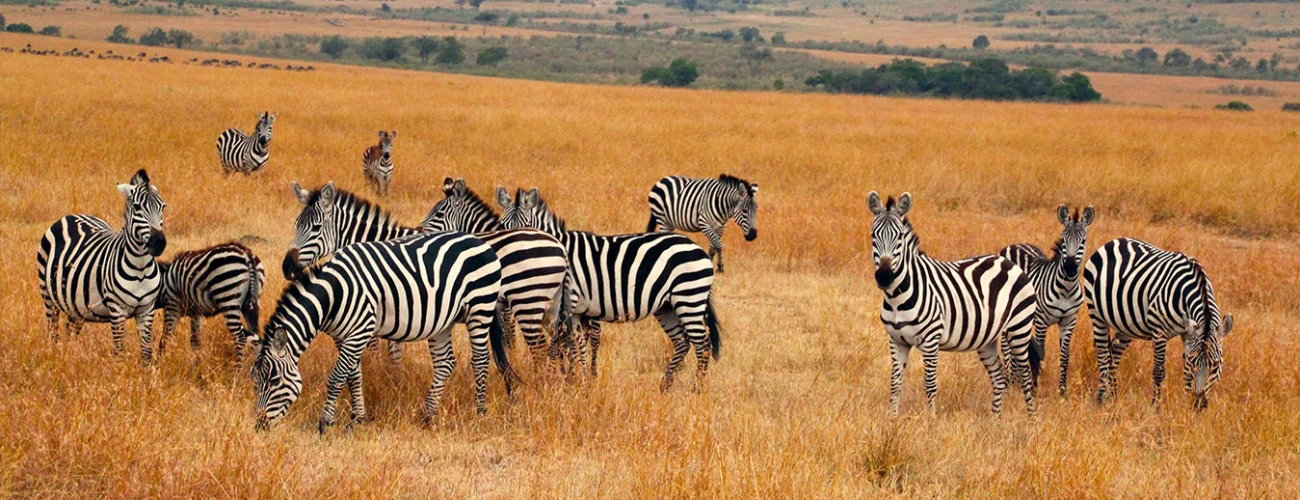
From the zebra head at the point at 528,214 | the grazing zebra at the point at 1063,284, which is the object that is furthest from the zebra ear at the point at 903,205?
the zebra head at the point at 528,214

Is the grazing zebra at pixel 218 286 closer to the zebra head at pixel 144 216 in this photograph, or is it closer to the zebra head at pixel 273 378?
the zebra head at pixel 144 216

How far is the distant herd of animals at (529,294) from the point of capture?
19.4 feet

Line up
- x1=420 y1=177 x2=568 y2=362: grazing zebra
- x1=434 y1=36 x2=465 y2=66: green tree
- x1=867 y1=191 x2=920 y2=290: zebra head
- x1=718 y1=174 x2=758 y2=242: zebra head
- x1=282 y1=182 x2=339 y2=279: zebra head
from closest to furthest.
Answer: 1. x1=867 y1=191 x2=920 y2=290: zebra head
2. x1=420 y1=177 x2=568 y2=362: grazing zebra
3. x1=282 y1=182 x2=339 y2=279: zebra head
4. x1=718 y1=174 x2=758 y2=242: zebra head
5. x1=434 y1=36 x2=465 y2=66: green tree

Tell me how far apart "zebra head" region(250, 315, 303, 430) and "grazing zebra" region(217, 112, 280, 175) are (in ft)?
34.8

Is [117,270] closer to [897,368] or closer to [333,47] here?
[897,368]

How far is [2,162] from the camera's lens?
14422 mm

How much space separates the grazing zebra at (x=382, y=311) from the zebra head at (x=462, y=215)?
2.06 meters

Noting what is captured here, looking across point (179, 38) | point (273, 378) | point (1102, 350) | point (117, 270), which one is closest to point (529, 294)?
point (273, 378)

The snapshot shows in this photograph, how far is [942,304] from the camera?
6551 millimetres

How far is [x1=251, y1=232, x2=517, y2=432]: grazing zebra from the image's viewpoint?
18.3 ft

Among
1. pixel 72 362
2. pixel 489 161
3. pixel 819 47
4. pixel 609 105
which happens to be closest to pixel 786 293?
pixel 72 362

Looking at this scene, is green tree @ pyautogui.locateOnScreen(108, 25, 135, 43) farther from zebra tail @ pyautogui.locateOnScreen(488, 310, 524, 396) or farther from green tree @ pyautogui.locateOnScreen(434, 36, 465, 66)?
zebra tail @ pyautogui.locateOnScreen(488, 310, 524, 396)

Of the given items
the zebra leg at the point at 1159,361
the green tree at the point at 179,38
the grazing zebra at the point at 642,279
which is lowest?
the zebra leg at the point at 1159,361

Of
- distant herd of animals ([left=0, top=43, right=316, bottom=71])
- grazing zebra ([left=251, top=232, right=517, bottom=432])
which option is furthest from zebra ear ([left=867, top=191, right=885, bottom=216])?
distant herd of animals ([left=0, top=43, right=316, bottom=71])
